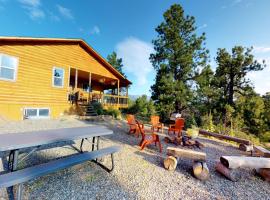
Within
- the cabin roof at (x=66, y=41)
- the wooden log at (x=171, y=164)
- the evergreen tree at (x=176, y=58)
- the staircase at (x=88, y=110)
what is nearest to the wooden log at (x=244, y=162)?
the wooden log at (x=171, y=164)

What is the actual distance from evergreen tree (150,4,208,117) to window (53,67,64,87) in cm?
773

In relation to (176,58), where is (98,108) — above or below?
below

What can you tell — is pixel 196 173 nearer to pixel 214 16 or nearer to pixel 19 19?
pixel 214 16

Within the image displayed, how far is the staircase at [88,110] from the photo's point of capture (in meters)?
10.3

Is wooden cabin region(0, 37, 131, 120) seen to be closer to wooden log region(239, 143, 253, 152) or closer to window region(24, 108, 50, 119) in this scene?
window region(24, 108, 50, 119)

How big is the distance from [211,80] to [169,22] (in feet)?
22.5

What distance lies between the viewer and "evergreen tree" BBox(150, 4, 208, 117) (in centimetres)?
1286

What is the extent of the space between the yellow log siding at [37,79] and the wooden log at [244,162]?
9.84m

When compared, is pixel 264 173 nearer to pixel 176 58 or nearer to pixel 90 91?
pixel 176 58

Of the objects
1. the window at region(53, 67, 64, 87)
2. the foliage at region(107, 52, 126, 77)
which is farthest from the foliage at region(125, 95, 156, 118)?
the foliage at region(107, 52, 126, 77)

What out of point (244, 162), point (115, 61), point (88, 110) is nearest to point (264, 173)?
point (244, 162)

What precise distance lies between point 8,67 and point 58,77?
8.68 ft

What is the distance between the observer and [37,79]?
29.5 feet

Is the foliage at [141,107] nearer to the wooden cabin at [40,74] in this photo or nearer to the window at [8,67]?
the wooden cabin at [40,74]
